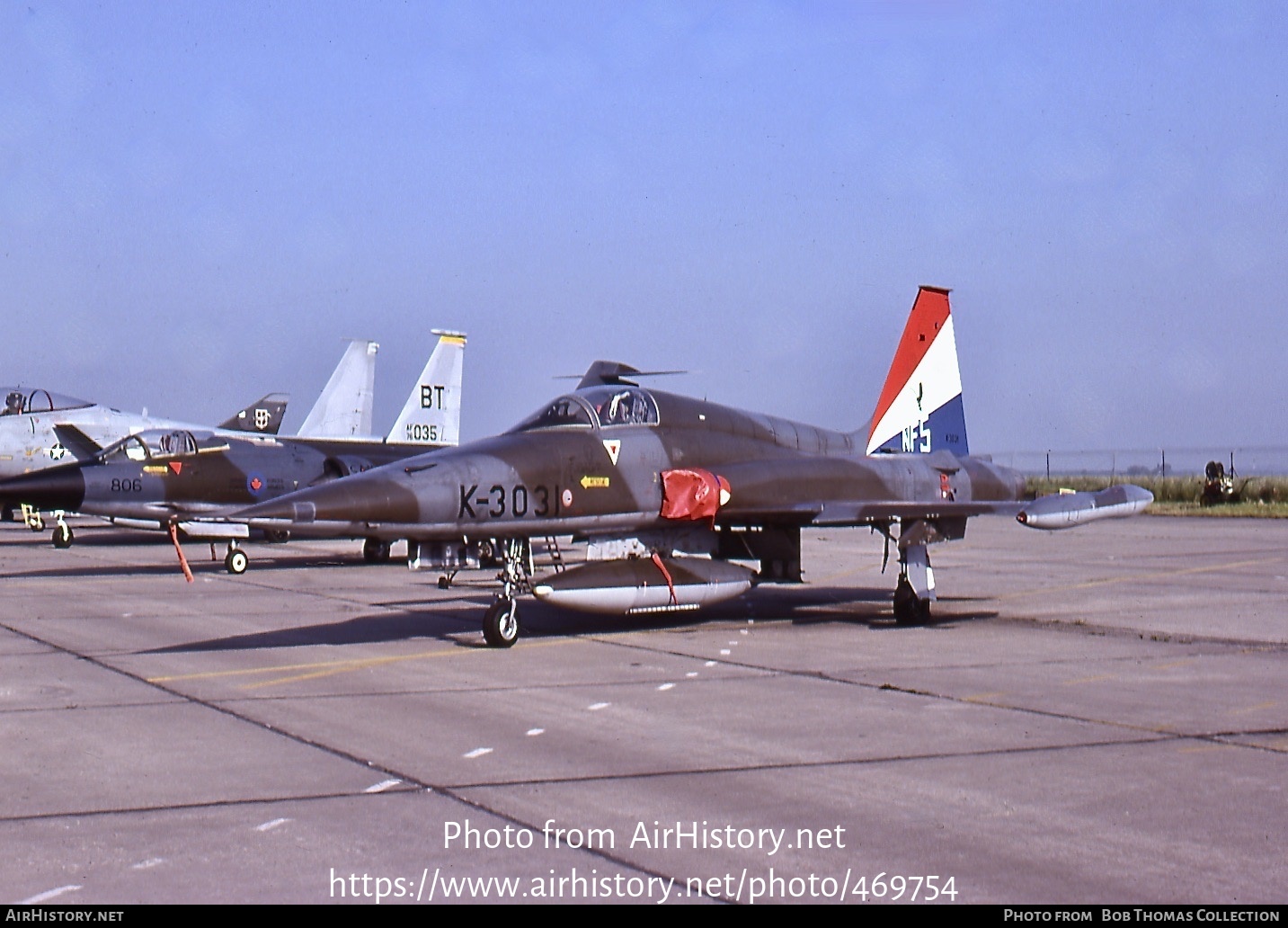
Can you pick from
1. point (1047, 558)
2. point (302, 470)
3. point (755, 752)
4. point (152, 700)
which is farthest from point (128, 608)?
point (1047, 558)

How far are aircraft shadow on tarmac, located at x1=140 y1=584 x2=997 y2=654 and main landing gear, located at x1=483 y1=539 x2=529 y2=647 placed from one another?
393 millimetres

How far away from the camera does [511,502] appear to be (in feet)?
38.8

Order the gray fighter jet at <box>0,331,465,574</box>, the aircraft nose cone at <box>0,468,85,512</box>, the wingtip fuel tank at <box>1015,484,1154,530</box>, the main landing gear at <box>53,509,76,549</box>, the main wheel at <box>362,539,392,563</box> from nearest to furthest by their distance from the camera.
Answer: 1. the wingtip fuel tank at <box>1015,484,1154,530</box>
2. the aircraft nose cone at <box>0,468,85,512</box>
3. the gray fighter jet at <box>0,331,465,574</box>
4. the main wheel at <box>362,539,392,563</box>
5. the main landing gear at <box>53,509,76,549</box>

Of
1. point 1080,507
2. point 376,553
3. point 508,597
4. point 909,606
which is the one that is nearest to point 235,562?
point 376,553

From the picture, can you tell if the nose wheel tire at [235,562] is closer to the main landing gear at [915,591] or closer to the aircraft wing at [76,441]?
the aircraft wing at [76,441]

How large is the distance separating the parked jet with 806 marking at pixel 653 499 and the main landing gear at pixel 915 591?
0.7 inches

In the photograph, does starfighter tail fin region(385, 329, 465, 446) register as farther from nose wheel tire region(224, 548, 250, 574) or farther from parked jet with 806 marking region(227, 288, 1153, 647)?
parked jet with 806 marking region(227, 288, 1153, 647)

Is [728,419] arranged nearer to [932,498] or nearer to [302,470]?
[932,498]

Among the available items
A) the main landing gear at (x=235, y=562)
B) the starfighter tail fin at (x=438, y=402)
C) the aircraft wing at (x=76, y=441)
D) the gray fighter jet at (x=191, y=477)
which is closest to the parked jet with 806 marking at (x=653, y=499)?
the gray fighter jet at (x=191, y=477)

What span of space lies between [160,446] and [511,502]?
1402 cm

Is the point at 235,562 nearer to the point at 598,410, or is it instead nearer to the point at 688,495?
the point at 598,410

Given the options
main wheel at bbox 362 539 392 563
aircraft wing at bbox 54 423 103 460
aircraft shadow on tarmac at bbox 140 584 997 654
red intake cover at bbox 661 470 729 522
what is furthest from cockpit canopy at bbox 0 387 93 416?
red intake cover at bbox 661 470 729 522

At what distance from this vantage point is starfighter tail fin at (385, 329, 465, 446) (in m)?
32.6

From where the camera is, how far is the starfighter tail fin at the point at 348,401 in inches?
1348
